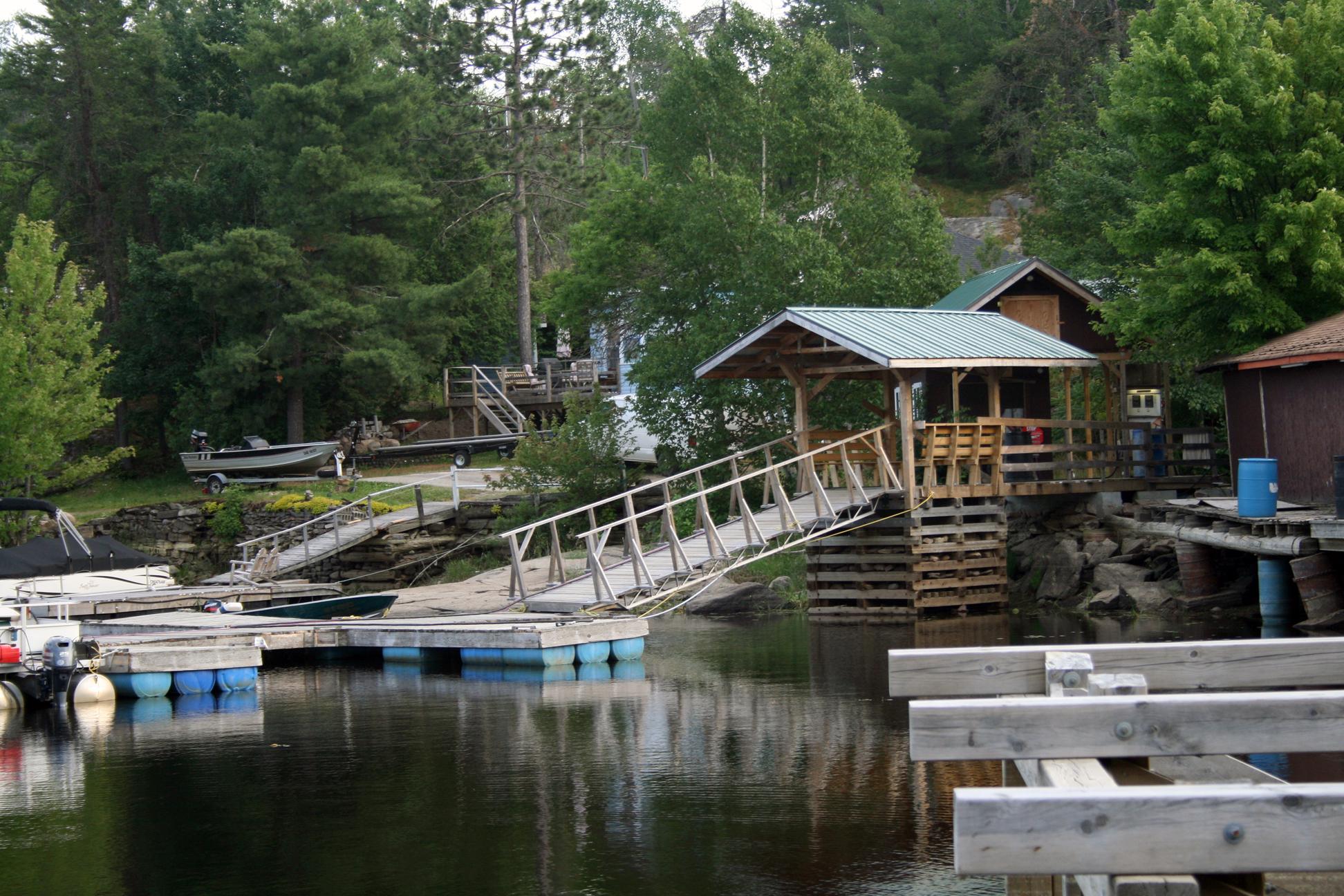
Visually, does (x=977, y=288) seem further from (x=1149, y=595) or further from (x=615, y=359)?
(x=615, y=359)

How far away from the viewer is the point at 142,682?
19.1 metres

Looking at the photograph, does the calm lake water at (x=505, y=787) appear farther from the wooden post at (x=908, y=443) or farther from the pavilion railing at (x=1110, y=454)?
the pavilion railing at (x=1110, y=454)

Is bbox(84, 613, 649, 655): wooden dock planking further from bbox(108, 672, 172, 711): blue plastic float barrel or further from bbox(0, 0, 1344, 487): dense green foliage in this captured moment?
bbox(0, 0, 1344, 487): dense green foliage

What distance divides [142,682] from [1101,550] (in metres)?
15.6

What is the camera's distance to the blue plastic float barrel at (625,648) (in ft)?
65.5

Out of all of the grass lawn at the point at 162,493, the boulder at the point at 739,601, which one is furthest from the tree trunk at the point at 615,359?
the boulder at the point at 739,601

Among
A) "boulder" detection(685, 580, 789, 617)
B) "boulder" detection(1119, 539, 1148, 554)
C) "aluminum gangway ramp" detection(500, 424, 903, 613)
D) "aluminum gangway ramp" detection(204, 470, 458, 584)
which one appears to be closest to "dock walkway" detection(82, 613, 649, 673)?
"aluminum gangway ramp" detection(500, 424, 903, 613)

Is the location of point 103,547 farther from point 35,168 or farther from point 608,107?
point 35,168

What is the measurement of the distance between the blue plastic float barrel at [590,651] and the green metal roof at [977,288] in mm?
9783

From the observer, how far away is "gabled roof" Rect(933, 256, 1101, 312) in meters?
26.6

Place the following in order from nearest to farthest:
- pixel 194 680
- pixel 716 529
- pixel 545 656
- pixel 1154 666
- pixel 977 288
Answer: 1. pixel 1154 666
2. pixel 194 680
3. pixel 545 656
4. pixel 716 529
5. pixel 977 288

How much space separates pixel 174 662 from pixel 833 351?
11.7m

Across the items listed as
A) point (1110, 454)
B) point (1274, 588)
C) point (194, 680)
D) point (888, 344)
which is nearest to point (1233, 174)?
point (1110, 454)

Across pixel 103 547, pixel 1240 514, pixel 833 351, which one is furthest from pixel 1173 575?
pixel 103 547
